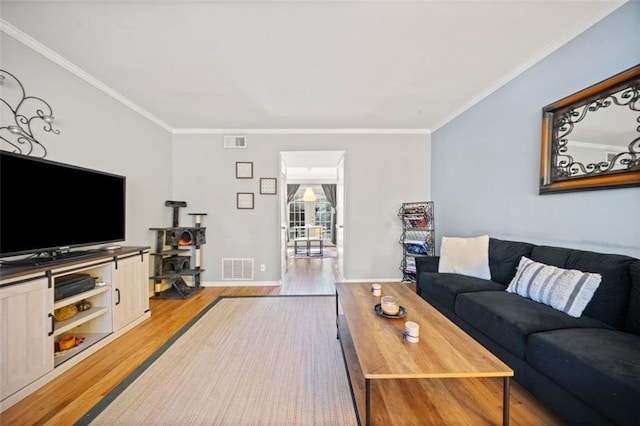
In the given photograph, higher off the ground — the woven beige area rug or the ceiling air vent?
the ceiling air vent

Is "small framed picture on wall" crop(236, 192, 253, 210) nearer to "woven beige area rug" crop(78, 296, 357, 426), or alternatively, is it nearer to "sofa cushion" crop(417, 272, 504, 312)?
"woven beige area rug" crop(78, 296, 357, 426)

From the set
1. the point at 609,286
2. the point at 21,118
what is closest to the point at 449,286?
the point at 609,286

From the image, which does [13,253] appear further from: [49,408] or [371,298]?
[371,298]

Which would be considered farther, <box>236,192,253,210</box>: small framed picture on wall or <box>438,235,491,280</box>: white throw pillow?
<box>236,192,253,210</box>: small framed picture on wall

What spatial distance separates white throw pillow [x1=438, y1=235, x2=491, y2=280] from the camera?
8.48 ft

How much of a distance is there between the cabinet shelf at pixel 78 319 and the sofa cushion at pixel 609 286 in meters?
3.70

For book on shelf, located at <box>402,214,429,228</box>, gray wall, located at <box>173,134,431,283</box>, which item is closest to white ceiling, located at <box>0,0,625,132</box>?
gray wall, located at <box>173,134,431,283</box>

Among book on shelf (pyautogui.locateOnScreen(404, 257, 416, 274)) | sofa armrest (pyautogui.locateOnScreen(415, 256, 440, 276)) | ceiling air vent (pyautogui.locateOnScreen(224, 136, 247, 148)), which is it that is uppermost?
ceiling air vent (pyautogui.locateOnScreen(224, 136, 247, 148))

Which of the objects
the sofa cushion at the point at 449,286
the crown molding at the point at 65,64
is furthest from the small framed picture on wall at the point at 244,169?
the sofa cushion at the point at 449,286

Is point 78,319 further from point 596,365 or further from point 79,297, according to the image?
point 596,365

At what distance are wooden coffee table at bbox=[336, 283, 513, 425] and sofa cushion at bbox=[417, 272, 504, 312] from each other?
490 mm

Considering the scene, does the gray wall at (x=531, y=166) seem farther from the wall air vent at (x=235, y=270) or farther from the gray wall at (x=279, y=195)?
the wall air vent at (x=235, y=270)

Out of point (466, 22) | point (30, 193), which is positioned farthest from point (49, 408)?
point (466, 22)

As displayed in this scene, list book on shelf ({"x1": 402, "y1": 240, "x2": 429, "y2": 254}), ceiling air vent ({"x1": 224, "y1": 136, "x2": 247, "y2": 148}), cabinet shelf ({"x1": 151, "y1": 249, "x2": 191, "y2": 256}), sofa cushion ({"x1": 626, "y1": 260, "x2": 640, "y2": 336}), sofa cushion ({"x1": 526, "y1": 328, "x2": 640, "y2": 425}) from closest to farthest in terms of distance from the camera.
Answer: sofa cushion ({"x1": 526, "y1": 328, "x2": 640, "y2": 425}) < sofa cushion ({"x1": 626, "y1": 260, "x2": 640, "y2": 336}) < cabinet shelf ({"x1": 151, "y1": 249, "x2": 191, "y2": 256}) < book on shelf ({"x1": 402, "y1": 240, "x2": 429, "y2": 254}) < ceiling air vent ({"x1": 224, "y1": 136, "x2": 247, "y2": 148})
